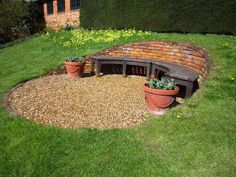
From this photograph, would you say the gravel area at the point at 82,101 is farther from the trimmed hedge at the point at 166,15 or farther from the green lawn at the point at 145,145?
the trimmed hedge at the point at 166,15

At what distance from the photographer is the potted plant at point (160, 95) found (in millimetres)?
6711

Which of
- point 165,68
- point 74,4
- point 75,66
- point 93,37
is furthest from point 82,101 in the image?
point 74,4

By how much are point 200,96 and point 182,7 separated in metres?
6.91

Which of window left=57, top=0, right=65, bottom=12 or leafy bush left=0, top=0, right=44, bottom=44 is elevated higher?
window left=57, top=0, right=65, bottom=12

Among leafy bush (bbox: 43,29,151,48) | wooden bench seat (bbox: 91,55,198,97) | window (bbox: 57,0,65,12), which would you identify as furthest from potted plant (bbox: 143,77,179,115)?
window (bbox: 57,0,65,12)

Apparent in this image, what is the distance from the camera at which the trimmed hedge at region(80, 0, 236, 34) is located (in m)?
11.5

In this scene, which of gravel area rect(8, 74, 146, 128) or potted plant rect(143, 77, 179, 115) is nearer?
potted plant rect(143, 77, 179, 115)

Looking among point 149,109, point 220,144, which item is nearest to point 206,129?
point 220,144

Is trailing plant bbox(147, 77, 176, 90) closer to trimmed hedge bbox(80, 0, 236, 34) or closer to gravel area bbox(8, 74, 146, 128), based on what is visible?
gravel area bbox(8, 74, 146, 128)

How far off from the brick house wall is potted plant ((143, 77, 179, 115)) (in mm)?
15897

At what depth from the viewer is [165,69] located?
8.99m

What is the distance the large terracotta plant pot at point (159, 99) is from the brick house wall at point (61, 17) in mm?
15930

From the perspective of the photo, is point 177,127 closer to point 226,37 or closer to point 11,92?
point 11,92

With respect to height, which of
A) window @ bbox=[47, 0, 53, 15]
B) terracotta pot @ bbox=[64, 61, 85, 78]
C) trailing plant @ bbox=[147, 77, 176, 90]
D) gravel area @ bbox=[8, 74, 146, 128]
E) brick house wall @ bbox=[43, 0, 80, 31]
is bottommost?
gravel area @ bbox=[8, 74, 146, 128]
